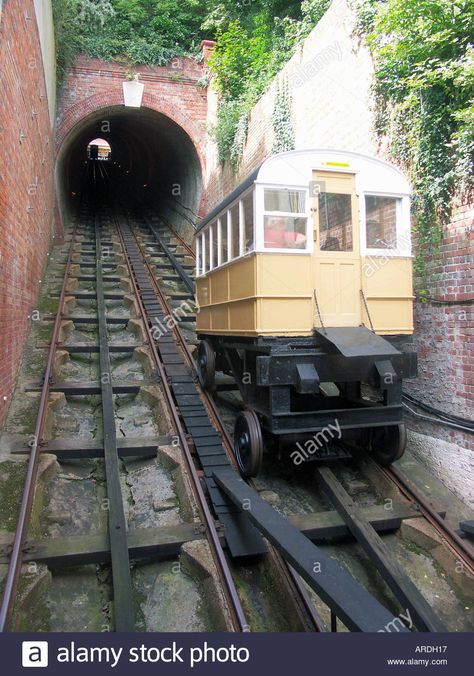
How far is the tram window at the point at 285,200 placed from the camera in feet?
15.9

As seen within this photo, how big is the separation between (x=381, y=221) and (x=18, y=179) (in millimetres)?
5087

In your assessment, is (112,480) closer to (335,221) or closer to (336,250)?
(336,250)

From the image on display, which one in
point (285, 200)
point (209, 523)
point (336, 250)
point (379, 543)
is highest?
point (285, 200)

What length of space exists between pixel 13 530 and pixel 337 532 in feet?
9.32

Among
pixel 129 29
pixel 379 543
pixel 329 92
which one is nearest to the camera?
pixel 379 543

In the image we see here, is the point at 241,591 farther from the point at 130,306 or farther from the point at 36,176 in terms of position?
the point at 36,176

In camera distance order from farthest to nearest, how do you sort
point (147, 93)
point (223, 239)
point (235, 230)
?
point (147, 93)
point (223, 239)
point (235, 230)

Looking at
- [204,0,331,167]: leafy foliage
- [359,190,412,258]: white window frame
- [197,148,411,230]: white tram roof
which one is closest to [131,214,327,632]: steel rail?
[359,190,412,258]: white window frame

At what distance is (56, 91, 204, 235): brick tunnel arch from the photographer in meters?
15.0

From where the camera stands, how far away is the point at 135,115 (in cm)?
1653

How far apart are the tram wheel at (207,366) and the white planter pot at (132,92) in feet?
37.0

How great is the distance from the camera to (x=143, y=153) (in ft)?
77.2

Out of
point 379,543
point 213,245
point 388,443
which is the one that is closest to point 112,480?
point 379,543

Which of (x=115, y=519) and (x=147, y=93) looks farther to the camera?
(x=147, y=93)
